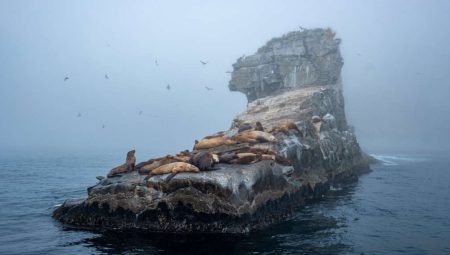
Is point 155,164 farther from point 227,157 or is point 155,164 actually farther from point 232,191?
point 232,191

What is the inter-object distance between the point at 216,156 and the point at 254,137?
6067mm

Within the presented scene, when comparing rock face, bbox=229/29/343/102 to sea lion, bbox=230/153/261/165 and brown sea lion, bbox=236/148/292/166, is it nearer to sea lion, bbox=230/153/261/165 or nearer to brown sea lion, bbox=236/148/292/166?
brown sea lion, bbox=236/148/292/166

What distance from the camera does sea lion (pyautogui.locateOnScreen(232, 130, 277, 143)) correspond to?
89.3 feet

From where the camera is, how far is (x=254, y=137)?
90.2 ft

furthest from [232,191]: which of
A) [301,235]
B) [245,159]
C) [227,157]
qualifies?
[301,235]

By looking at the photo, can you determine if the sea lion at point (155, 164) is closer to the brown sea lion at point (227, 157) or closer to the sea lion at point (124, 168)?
the sea lion at point (124, 168)

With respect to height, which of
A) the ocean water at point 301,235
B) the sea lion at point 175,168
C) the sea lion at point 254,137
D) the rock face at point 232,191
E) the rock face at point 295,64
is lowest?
the ocean water at point 301,235

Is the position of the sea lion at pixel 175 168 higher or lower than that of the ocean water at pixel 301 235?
higher

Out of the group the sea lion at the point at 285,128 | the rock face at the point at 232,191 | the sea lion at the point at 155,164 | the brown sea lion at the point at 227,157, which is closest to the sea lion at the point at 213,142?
the rock face at the point at 232,191

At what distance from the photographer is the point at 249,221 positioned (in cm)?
1906

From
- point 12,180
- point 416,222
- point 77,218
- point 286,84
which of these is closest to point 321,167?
point 416,222

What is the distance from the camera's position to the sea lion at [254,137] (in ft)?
89.3

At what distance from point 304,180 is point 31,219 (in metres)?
19.9

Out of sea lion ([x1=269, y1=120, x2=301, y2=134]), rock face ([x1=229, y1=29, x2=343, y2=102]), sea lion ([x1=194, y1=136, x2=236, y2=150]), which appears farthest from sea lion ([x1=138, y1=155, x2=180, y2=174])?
rock face ([x1=229, y1=29, x2=343, y2=102])
